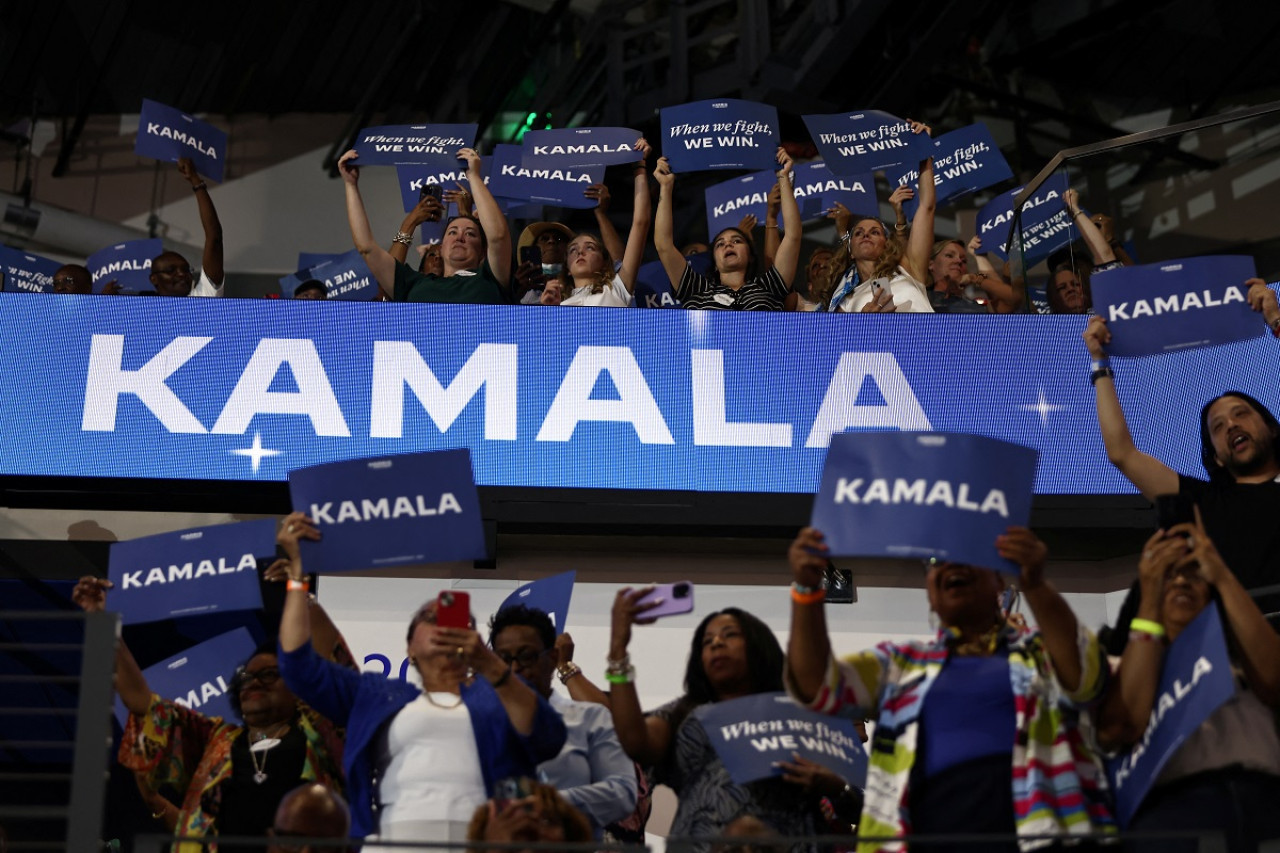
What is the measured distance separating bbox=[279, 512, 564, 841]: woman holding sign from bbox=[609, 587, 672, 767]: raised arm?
0.16 m

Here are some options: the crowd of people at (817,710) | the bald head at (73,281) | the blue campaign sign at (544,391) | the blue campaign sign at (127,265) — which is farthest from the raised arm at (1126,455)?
the blue campaign sign at (127,265)

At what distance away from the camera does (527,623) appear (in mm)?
4727

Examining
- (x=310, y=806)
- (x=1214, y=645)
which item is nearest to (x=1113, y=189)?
(x=1214, y=645)

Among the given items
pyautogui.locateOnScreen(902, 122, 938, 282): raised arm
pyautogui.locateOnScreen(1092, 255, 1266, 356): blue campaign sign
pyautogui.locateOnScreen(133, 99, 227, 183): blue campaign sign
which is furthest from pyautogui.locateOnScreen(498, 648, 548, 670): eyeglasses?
pyautogui.locateOnScreen(133, 99, 227, 183): blue campaign sign

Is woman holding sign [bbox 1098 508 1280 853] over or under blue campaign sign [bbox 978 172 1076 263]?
under

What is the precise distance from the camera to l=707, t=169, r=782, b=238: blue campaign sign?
25.7 ft

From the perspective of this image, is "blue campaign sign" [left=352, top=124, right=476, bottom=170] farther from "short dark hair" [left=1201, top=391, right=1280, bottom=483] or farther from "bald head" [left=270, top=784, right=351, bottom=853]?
"bald head" [left=270, top=784, right=351, bottom=853]

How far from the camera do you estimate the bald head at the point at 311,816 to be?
3594mm

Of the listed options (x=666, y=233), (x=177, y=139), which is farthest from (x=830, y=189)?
(x=177, y=139)

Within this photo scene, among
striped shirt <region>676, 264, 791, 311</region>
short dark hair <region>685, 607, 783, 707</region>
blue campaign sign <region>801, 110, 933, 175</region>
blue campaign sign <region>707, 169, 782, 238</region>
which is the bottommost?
short dark hair <region>685, 607, 783, 707</region>

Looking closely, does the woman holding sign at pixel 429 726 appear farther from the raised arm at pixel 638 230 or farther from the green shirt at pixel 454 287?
the raised arm at pixel 638 230

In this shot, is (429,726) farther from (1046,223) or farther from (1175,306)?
(1046,223)

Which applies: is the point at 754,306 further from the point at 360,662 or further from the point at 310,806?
the point at 310,806

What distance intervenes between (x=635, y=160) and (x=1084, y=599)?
2788 millimetres
